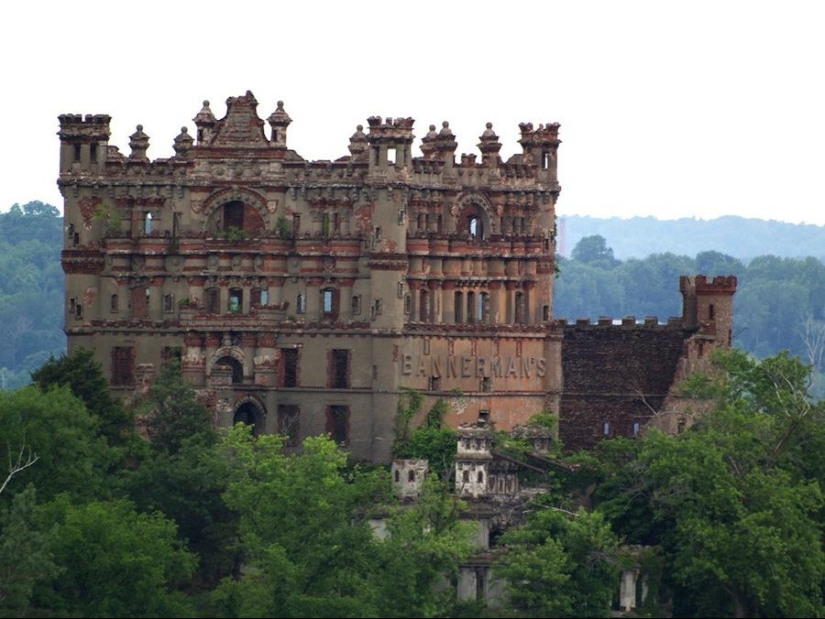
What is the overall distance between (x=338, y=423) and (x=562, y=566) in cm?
1715

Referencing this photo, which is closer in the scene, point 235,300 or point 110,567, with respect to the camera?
point 110,567

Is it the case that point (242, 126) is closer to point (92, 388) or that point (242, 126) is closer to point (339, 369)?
point (339, 369)

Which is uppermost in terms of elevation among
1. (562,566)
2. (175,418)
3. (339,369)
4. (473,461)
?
(339,369)

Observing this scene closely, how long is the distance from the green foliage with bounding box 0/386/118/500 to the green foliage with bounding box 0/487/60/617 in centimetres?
714

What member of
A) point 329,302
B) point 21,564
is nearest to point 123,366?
point 329,302

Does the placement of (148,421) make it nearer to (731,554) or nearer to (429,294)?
(429,294)

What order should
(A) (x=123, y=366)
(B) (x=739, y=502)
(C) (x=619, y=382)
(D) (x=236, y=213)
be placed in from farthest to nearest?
(C) (x=619, y=382) < (A) (x=123, y=366) < (D) (x=236, y=213) < (B) (x=739, y=502)

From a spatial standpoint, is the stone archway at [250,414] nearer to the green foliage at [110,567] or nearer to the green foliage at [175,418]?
the green foliage at [175,418]

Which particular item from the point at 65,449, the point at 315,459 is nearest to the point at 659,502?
the point at 315,459

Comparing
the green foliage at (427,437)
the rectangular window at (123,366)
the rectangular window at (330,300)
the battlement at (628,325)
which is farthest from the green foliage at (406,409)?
the rectangular window at (123,366)

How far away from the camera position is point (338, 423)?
13700cm

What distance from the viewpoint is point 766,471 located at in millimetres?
128000

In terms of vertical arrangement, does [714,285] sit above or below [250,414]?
above

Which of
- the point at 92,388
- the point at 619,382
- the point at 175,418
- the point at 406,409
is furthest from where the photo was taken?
the point at 619,382
